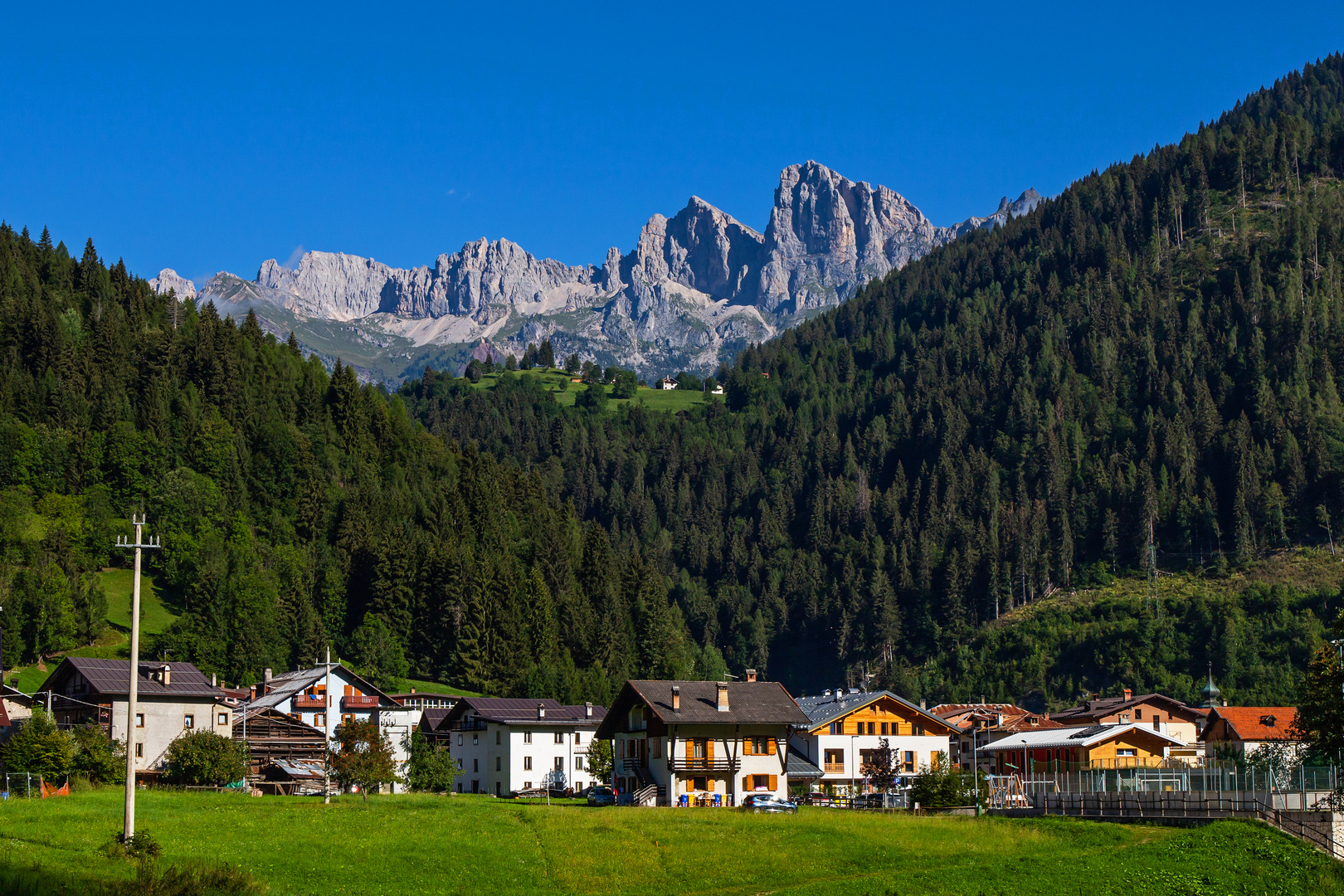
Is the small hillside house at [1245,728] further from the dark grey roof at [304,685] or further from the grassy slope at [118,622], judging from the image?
the grassy slope at [118,622]

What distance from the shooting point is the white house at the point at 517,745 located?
342ft

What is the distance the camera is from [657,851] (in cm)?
5266

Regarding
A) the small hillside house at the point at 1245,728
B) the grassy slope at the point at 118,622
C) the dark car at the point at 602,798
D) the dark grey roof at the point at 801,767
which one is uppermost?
the grassy slope at the point at 118,622

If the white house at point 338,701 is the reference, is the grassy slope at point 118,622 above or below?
above

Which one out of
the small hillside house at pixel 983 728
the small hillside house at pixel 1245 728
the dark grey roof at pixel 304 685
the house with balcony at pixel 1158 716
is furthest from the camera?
the house with balcony at pixel 1158 716

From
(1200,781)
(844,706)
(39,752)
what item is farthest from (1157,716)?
(39,752)

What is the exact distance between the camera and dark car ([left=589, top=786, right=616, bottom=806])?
3047 inches

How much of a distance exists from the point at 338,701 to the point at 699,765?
53.2 meters

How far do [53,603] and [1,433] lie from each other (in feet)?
124

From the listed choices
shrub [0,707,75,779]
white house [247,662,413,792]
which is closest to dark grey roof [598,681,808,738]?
shrub [0,707,75,779]

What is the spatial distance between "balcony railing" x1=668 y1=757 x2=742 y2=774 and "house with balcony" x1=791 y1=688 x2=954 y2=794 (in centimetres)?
1937

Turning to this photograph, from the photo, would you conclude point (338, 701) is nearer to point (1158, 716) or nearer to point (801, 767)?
point (801, 767)

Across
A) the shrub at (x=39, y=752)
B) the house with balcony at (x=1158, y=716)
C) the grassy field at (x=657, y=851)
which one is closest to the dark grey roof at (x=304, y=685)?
the shrub at (x=39, y=752)

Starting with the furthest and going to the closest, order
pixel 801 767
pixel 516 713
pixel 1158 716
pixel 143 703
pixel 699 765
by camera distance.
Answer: pixel 1158 716
pixel 516 713
pixel 801 767
pixel 143 703
pixel 699 765
